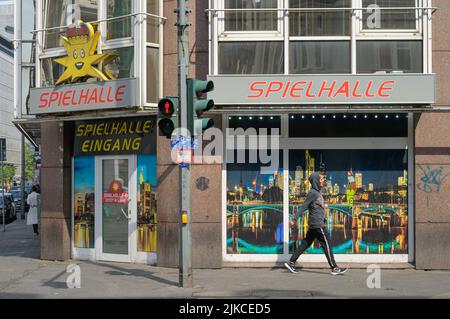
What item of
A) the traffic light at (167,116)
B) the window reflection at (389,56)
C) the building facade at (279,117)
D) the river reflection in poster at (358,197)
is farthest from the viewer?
the river reflection in poster at (358,197)

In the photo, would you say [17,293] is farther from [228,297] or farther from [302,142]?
[302,142]

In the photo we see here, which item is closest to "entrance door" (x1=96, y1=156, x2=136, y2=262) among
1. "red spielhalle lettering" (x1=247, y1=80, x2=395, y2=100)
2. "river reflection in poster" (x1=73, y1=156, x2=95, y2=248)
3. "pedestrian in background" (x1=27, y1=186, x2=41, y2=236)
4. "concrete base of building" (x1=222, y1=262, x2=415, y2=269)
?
"river reflection in poster" (x1=73, y1=156, x2=95, y2=248)

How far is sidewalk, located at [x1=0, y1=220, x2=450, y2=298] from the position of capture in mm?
10195

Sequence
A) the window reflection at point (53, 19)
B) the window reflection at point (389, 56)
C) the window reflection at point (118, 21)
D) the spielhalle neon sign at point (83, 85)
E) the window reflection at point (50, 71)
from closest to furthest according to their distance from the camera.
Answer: the window reflection at point (389, 56) → the spielhalle neon sign at point (83, 85) → the window reflection at point (118, 21) → the window reflection at point (50, 71) → the window reflection at point (53, 19)

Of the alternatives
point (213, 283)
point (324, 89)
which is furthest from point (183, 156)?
point (324, 89)

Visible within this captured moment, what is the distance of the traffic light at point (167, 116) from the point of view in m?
10.5

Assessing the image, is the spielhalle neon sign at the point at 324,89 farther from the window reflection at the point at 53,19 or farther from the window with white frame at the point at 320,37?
the window reflection at the point at 53,19

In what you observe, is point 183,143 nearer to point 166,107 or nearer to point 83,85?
point 166,107

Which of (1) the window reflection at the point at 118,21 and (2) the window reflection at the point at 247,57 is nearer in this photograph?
(2) the window reflection at the point at 247,57

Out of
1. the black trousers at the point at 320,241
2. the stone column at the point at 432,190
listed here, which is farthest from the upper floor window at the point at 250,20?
the black trousers at the point at 320,241

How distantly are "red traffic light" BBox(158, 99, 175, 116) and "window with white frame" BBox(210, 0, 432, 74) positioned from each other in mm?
2098

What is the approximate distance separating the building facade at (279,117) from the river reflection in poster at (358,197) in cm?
2
